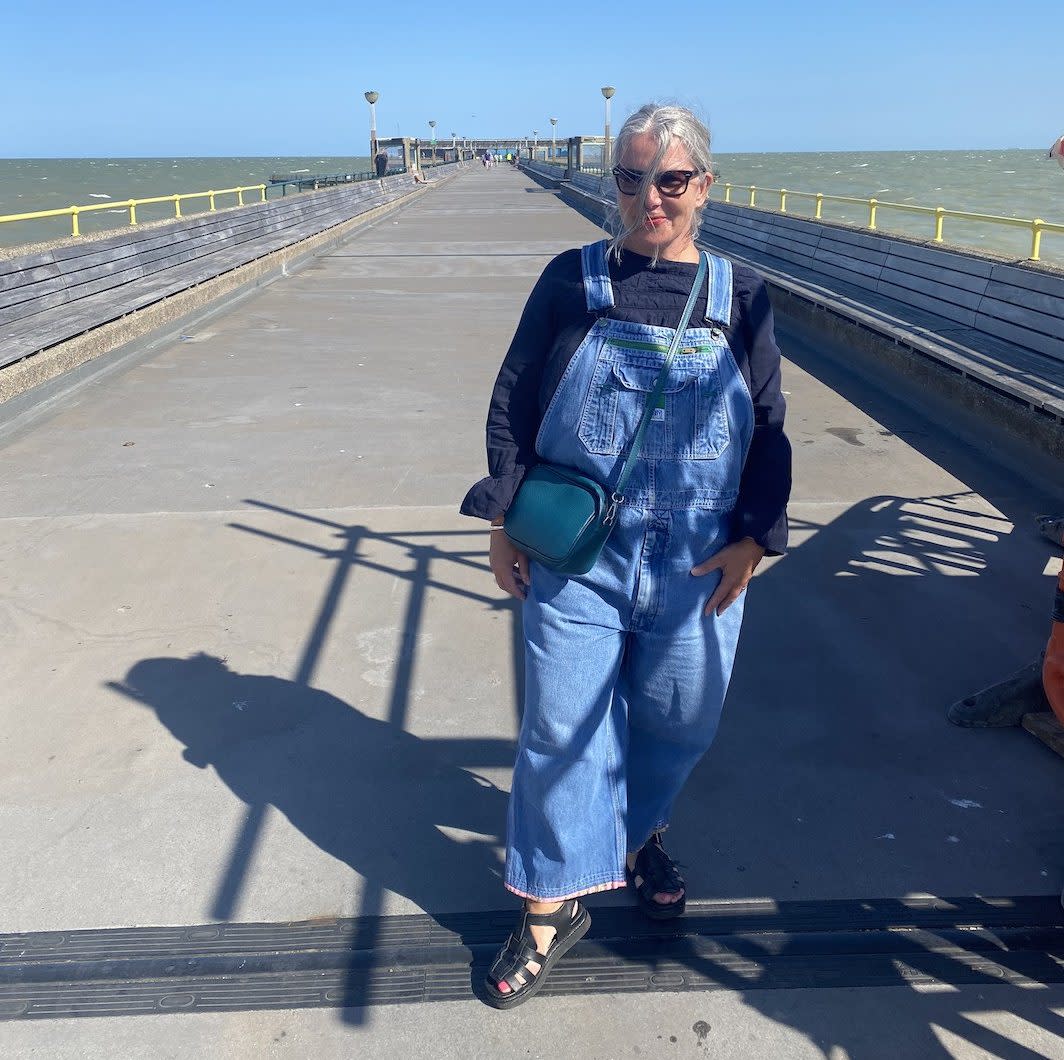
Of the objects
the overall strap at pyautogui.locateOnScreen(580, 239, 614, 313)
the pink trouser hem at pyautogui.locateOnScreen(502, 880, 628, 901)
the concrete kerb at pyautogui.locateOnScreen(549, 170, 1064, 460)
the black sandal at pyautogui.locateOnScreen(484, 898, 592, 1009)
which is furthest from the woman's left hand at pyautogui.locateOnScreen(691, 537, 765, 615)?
the concrete kerb at pyautogui.locateOnScreen(549, 170, 1064, 460)

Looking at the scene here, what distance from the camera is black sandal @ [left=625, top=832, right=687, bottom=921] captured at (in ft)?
8.80

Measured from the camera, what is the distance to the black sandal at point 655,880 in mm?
2682

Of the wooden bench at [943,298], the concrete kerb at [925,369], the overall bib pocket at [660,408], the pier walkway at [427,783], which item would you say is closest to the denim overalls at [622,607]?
the overall bib pocket at [660,408]

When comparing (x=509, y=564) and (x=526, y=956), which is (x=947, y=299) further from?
(x=526, y=956)

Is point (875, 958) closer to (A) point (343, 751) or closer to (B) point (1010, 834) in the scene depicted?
(B) point (1010, 834)

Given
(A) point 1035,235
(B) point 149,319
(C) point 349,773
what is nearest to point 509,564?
(C) point 349,773

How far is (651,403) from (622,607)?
1.55 feet

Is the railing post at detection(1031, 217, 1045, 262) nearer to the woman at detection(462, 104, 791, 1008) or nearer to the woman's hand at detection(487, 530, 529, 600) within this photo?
the woman at detection(462, 104, 791, 1008)

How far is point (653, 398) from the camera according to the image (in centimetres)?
217

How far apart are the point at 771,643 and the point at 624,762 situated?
186 centimetres

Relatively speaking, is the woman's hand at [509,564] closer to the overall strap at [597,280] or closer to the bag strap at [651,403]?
the bag strap at [651,403]

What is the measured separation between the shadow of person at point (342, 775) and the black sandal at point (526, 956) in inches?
12.0

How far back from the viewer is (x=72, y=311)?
905 cm

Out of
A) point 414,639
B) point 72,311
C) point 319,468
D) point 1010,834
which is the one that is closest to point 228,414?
point 319,468
